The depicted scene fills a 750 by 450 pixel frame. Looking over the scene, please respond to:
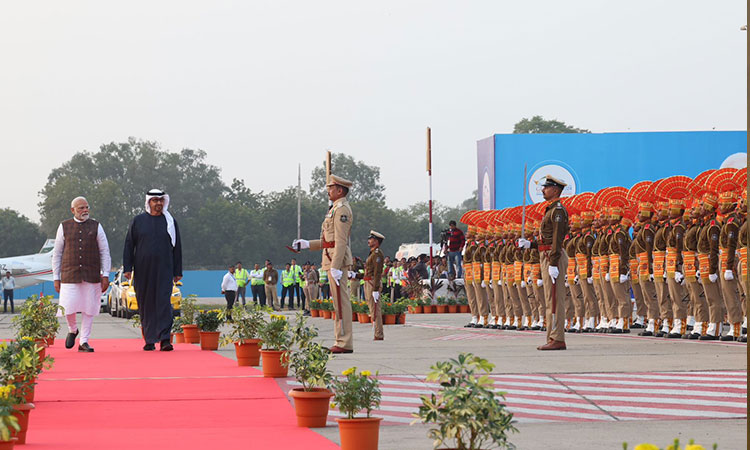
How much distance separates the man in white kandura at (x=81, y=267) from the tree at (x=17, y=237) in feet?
265

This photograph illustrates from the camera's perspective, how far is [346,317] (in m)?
14.0

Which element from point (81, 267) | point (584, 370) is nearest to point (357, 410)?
point (584, 370)

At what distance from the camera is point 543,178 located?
35000 mm

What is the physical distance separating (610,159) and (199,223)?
183 feet

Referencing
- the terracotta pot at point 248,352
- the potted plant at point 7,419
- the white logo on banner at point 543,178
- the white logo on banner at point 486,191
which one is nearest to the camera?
the potted plant at point 7,419

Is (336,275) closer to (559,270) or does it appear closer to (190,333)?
(559,270)

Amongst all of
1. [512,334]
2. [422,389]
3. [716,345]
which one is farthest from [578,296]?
[422,389]

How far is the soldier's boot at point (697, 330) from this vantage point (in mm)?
16438

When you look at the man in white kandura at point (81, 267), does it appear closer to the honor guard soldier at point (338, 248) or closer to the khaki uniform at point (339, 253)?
the honor guard soldier at point (338, 248)

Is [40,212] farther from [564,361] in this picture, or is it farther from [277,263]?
[564,361]

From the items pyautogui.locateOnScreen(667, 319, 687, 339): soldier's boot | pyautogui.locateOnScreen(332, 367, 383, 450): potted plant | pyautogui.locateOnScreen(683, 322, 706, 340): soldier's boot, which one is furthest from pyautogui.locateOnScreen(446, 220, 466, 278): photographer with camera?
pyautogui.locateOnScreen(332, 367, 383, 450): potted plant

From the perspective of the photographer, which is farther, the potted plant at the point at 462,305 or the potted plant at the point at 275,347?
the potted plant at the point at 462,305

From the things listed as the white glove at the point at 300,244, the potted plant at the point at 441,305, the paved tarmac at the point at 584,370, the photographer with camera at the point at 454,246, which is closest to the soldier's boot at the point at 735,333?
the paved tarmac at the point at 584,370

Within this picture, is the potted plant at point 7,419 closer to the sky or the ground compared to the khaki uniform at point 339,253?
closer to the ground
